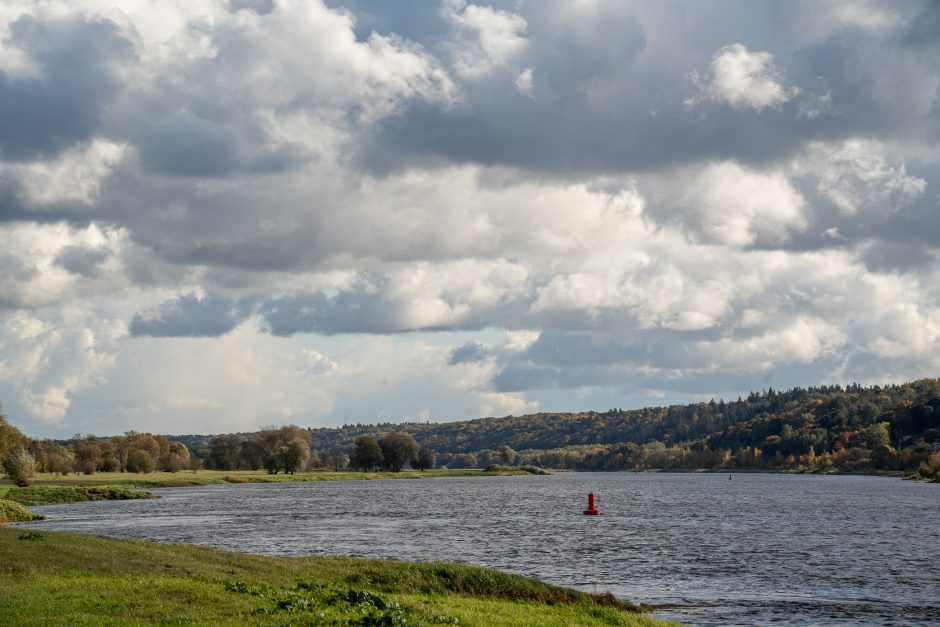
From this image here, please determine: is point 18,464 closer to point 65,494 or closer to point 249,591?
point 65,494

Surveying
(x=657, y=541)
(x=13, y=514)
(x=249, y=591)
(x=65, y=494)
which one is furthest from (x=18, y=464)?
(x=249, y=591)

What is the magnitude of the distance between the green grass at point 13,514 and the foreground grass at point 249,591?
47014 mm

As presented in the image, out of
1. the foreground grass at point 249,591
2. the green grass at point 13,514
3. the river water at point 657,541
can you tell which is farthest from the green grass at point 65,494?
the foreground grass at point 249,591

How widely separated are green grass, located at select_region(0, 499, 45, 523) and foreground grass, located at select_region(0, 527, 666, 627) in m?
47.0

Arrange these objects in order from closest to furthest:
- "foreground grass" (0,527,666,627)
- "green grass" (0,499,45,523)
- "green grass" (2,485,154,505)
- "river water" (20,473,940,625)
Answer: "foreground grass" (0,527,666,627) < "river water" (20,473,940,625) < "green grass" (0,499,45,523) < "green grass" (2,485,154,505)

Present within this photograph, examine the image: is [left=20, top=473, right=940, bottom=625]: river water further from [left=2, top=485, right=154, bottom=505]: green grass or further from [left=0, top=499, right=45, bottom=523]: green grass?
[left=2, top=485, right=154, bottom=505]: green grass

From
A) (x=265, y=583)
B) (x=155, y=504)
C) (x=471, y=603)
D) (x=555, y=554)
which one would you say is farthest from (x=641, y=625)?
(x=155, y=504)

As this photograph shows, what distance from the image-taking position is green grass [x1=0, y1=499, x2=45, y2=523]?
99875 millimetres

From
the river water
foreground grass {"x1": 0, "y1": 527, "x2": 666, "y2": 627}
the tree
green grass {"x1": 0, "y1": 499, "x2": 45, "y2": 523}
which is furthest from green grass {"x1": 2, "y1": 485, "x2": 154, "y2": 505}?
foreground grass {"x1": 0, "y1": 527, "x2": 666, "y2": 627}

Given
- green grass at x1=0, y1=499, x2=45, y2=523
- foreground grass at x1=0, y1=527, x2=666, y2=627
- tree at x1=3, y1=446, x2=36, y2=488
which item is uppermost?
tree at x1=3, y1=446, x2=36, y2=488

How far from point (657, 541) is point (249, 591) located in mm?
55260

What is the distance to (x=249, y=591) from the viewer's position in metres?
37.4

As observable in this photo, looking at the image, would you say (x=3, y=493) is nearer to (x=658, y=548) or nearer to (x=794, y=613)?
(x=658, y=548)

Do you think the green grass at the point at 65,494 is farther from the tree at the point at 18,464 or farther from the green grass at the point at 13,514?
the green grass at the point at 13,514
